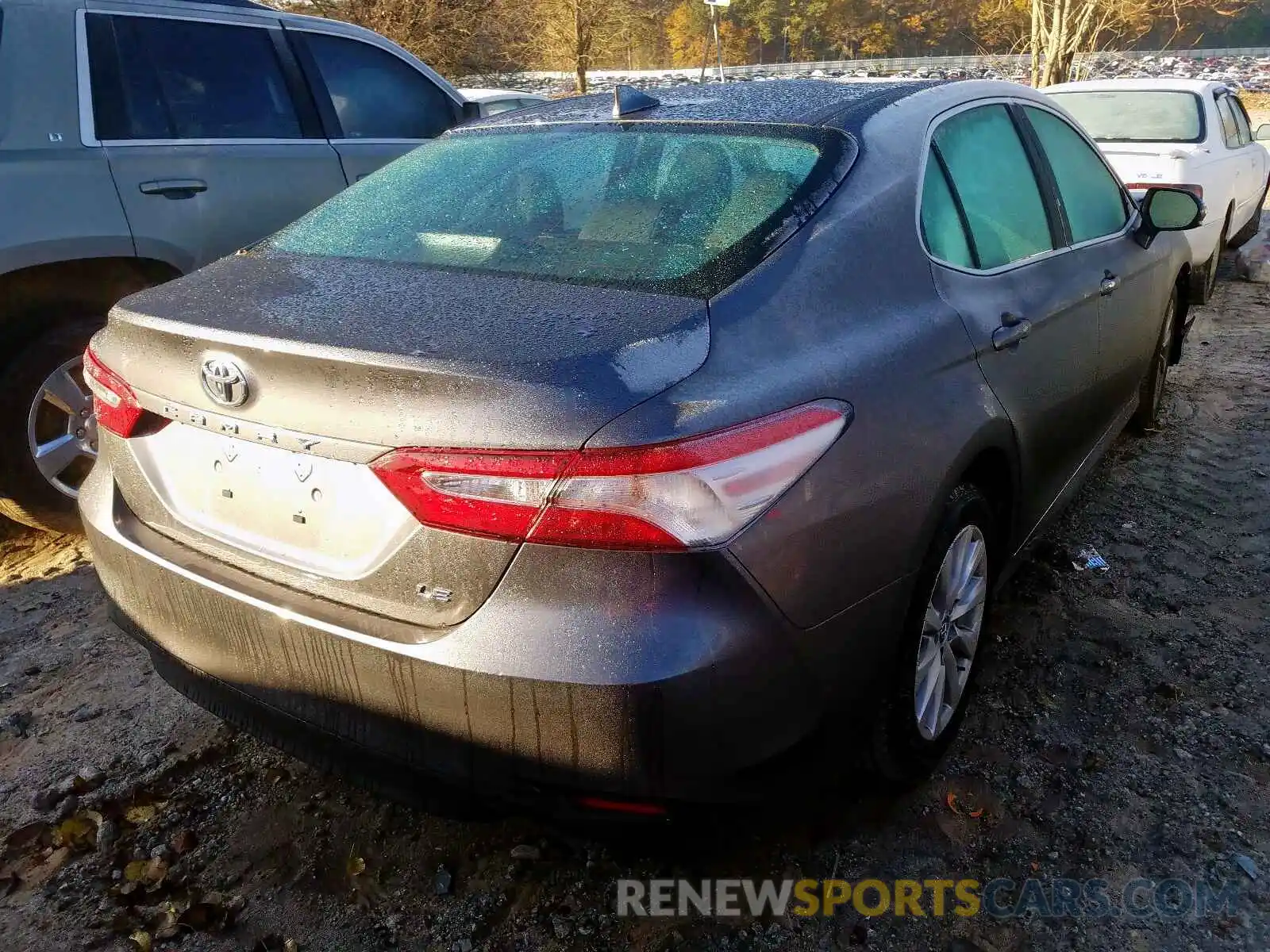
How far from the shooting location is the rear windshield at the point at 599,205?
2.00 m

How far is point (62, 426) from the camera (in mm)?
3699

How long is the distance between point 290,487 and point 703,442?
773 mm

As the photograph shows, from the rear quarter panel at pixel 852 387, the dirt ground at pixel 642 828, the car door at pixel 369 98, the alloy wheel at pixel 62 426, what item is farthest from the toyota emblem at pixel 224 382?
the car door at pixel 369 98

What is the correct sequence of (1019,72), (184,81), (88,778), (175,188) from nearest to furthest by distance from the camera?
(88,778), (175,188), (184,81), (1019,72)

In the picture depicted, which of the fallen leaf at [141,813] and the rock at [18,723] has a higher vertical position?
the fallen leaf at [141,813]

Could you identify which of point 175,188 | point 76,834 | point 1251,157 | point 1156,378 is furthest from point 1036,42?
point 76,834

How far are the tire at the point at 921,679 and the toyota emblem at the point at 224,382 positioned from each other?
138 centimetres

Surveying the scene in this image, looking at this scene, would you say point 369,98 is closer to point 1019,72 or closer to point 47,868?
point 47,868

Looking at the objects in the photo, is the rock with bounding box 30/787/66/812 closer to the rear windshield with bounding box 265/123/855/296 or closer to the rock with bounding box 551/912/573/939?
the rock with bounding box 551/912/573/939

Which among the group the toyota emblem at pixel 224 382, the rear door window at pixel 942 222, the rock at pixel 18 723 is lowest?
the rock at pixel 18 723

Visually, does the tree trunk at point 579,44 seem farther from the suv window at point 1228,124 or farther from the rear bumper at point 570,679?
the rear bumper at point 570,679

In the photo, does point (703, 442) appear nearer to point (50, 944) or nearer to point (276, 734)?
point (276, 734)

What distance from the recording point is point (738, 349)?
1.69 m

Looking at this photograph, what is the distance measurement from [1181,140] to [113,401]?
832 centimetres
